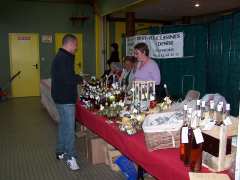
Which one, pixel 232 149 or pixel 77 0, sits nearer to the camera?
pixel 232 149

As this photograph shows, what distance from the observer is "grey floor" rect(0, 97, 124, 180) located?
2977mm

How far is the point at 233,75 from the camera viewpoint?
4602mm

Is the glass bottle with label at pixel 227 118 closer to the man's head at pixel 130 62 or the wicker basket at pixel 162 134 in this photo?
the wicker basket at pixel 162 134

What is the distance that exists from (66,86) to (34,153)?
1.32 m

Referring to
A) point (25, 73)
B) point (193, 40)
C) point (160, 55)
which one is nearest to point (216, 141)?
point (193, 40)

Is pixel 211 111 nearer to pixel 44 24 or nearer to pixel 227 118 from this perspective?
pixel 227 118

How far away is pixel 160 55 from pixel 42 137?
3228 mm

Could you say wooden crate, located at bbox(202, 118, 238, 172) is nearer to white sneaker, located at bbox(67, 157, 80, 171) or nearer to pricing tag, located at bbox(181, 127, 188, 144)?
pricing tag, located at bbox(181, 127, 188, 144)

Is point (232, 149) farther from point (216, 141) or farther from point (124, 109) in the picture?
point (124, 109)

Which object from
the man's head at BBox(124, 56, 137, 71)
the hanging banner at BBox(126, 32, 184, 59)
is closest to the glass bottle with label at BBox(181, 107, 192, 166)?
the man's head at BBox(124, 56, 137, 71)

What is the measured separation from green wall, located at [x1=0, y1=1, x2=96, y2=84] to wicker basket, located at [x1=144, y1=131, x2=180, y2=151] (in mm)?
7802

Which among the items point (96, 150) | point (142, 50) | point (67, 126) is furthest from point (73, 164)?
point (142, 50)

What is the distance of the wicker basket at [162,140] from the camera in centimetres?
172

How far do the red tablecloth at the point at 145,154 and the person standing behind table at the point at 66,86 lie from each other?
1.35 feet
